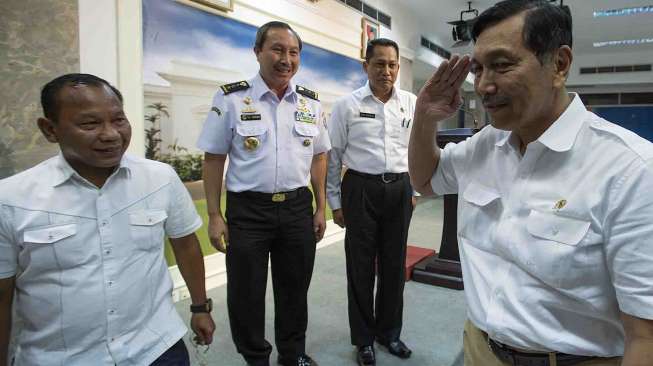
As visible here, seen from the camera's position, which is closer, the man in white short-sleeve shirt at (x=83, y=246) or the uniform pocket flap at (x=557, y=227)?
the uniform pocket flap at (x=557, y=227)

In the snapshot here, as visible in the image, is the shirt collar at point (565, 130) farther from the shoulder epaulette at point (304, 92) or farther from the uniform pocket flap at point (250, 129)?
the shoulder epaulette at point (304, 92)

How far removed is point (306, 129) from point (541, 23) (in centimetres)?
135

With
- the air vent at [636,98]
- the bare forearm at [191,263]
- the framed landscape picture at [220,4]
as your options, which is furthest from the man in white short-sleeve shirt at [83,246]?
the air vent at [636,98]

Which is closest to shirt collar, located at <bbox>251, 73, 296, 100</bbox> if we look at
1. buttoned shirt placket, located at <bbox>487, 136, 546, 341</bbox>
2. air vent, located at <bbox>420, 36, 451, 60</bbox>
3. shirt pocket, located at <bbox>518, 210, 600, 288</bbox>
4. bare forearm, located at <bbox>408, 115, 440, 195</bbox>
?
bare forearm, located at <bbox>408, 115, 440, 195</bbox>

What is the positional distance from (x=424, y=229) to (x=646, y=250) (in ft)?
16.3

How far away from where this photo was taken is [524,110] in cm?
91

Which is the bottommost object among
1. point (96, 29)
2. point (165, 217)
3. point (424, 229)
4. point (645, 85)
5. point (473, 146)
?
point (424, 229)

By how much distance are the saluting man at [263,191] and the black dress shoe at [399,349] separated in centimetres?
51

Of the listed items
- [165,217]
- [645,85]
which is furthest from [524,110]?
[645,85]

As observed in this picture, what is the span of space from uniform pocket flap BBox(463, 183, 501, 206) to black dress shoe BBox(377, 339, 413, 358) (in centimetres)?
145

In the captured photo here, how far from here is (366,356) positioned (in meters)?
2.17

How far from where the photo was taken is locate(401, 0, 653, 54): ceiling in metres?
6.57

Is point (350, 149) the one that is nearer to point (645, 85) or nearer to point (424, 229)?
point (424, 229)

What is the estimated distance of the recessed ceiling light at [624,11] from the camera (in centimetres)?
692
